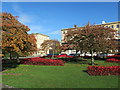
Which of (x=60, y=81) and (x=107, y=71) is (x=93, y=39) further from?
(x=60, y=81)

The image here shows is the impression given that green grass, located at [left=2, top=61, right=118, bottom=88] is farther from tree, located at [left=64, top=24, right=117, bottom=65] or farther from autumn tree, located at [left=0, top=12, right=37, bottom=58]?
tree, located at [left=64, top=24, right=117, bottom=65]

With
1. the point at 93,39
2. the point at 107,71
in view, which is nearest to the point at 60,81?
the point at 107,71

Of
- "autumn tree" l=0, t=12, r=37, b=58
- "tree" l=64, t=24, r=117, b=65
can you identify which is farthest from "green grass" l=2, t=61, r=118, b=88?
"tree" l=64, t=24, r=117, b=65

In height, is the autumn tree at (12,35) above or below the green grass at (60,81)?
above

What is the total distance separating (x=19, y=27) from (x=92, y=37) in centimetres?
798

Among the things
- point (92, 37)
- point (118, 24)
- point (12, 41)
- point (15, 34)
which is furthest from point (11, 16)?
point (118, 24)

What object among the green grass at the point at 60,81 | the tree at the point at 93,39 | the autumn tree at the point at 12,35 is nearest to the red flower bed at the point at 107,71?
the green grass at the point at 60,81

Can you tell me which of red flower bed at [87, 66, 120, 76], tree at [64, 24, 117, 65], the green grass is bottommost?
the green grass

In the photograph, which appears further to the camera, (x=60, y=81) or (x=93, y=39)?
(x=93, y=39)

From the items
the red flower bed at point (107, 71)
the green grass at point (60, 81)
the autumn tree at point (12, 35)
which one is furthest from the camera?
the autumn tree at point (12, 35)

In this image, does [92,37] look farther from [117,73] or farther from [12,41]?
[12,41]

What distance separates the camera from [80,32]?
1477 centimetres

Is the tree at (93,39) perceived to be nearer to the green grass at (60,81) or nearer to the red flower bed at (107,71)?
the red flower bed at (107,71)

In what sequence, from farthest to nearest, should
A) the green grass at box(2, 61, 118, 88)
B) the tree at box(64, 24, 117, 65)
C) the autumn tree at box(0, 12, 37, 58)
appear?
the tree at box(64, 24, 117, 65) → the autumn tree at box(0, 12, 37, 58) → the green grass at box(2, 61, 118, 88)
